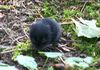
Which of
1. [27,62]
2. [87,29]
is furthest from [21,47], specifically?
[87,29]

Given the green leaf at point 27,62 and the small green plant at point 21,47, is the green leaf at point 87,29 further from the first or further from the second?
the green leaf at point 27,62

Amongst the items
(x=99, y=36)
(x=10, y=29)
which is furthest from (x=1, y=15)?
(x=99, y=36)

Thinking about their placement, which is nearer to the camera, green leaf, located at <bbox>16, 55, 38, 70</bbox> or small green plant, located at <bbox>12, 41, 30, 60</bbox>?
green leaf, located at <bbox>16, 55, 38, 70</bbox>

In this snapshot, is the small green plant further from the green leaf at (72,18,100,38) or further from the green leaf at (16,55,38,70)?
the green leaf at (72,18,100,38)

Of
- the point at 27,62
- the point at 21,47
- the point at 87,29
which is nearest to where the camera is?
the point at 27,62

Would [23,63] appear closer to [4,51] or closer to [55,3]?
[4,51]

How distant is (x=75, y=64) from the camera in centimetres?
254

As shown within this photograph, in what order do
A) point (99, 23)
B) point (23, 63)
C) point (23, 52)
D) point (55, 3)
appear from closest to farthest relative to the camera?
1. point (23, 63)
2. point (23, 52)
3. point (99, 23)
4. point (55, 3)

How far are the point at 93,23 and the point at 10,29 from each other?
83 centimetres

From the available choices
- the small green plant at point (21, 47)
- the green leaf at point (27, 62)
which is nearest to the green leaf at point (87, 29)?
the small green plant at point (21, 47)

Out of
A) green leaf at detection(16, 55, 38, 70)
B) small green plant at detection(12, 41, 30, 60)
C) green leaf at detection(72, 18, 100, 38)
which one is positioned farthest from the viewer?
green leaf at detection(72, 18, 100, 38)

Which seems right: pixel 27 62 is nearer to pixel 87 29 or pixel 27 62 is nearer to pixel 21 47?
pixel 21 47

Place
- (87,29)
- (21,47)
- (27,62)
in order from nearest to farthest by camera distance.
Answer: (27,62) → (21,47) → (87,29)

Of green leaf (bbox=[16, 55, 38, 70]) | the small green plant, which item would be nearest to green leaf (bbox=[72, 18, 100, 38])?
the small green plant
